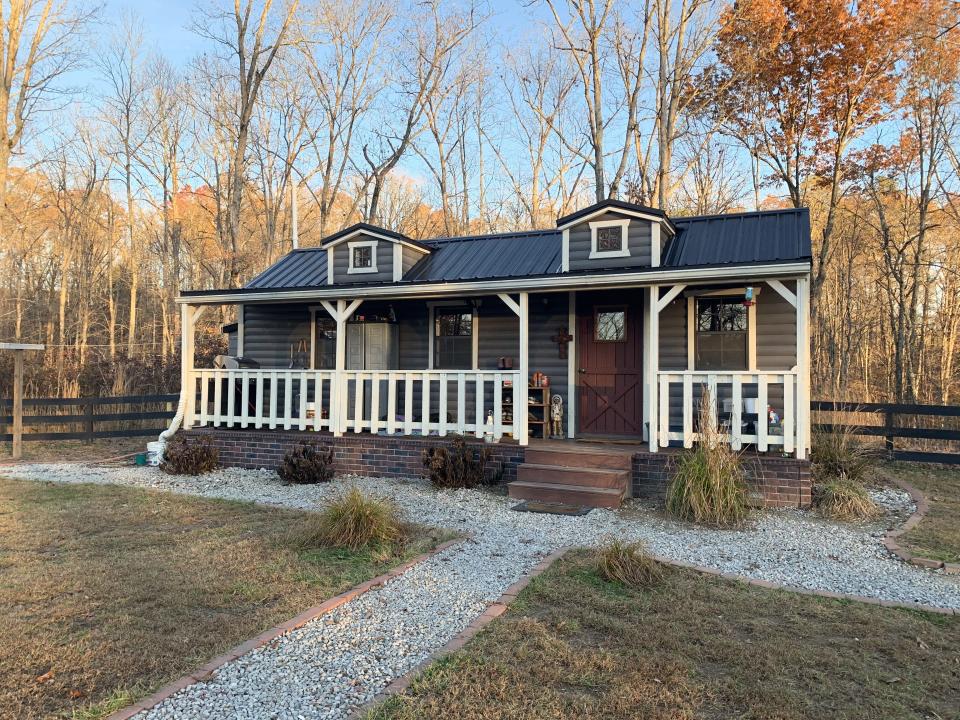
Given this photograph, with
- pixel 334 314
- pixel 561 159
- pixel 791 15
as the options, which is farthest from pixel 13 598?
pixel 561 159

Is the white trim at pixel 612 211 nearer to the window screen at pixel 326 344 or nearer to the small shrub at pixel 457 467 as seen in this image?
the small shrub at pixel 457 467

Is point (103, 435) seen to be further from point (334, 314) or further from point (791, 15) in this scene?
point (791, 15)

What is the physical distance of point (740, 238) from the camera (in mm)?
9375

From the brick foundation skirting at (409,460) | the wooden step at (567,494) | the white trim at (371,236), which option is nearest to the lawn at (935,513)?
the brick foundation skirting at (409,460)

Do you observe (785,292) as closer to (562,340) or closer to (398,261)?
(562,340)

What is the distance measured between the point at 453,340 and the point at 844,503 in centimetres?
613

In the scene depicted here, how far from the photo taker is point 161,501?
23.8 feet

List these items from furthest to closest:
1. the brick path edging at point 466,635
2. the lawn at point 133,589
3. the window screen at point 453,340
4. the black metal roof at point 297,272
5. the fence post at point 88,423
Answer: the fence post at point 88,423 < the black metal roof at point 297,272 < the window screen at point 453,340 < the lawn at point 133,589 < the brick path edging at point 466,635

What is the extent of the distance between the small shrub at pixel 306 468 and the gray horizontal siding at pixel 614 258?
4521mm

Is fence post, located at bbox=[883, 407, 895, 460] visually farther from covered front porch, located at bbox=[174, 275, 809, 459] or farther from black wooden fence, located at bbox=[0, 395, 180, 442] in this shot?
black wooden fence, located at bbox=[0, 395, 180, 442]

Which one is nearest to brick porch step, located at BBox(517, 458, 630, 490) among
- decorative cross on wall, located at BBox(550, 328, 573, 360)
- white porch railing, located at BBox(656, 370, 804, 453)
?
white porch railing, located at BBox(656, 370, 804, 453)

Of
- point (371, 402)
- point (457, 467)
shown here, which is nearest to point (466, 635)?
point (457, 467)

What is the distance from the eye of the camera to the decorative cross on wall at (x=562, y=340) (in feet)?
32.0

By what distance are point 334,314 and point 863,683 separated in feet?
25.6
